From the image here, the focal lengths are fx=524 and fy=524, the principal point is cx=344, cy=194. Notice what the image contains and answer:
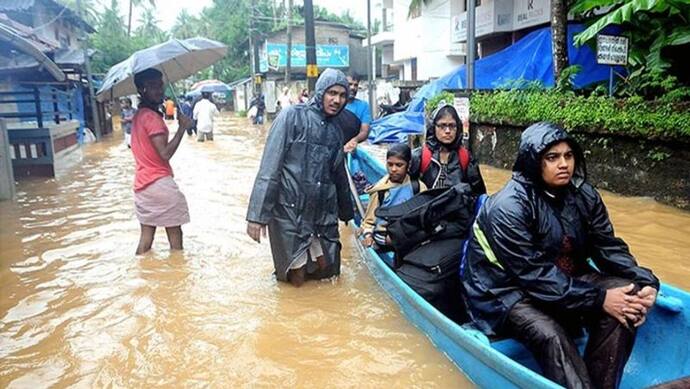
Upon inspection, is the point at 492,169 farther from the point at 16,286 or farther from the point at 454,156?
the point at 16,286

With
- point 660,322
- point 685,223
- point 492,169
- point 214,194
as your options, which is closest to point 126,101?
point 214,194

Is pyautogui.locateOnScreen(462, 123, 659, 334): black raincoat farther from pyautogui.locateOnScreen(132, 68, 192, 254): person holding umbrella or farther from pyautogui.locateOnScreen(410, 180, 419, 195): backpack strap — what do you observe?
pyautogui.locateOnScreen(132, 68, 192, 254): person holding umbrella

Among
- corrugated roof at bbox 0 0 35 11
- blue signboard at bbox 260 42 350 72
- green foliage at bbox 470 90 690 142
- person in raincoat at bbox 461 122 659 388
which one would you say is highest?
corrugated roof at bbox 0 0 35 11

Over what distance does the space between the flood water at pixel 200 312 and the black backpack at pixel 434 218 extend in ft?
2.26

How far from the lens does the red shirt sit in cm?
465

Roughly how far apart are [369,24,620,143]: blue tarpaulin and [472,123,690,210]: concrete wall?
2.39 metres

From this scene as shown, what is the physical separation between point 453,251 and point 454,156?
1.11 metres

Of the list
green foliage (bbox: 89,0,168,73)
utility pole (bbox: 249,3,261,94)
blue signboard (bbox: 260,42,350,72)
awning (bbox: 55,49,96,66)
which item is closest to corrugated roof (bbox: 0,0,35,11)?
awning (bbox: 55,49,96,66)

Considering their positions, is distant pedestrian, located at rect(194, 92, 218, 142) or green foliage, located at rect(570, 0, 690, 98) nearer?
green foliage, located at rect(570, 0, 690, 98)

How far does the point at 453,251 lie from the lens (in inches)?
139

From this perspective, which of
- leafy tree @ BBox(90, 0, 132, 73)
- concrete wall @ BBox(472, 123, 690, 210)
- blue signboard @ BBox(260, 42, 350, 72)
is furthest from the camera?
blue signboard @ BBox(260, 42, 350, 72)

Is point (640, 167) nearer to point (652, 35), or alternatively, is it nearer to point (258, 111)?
point (652, 35)

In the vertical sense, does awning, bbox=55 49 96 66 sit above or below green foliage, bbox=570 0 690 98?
above

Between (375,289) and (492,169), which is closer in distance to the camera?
(375,289)
